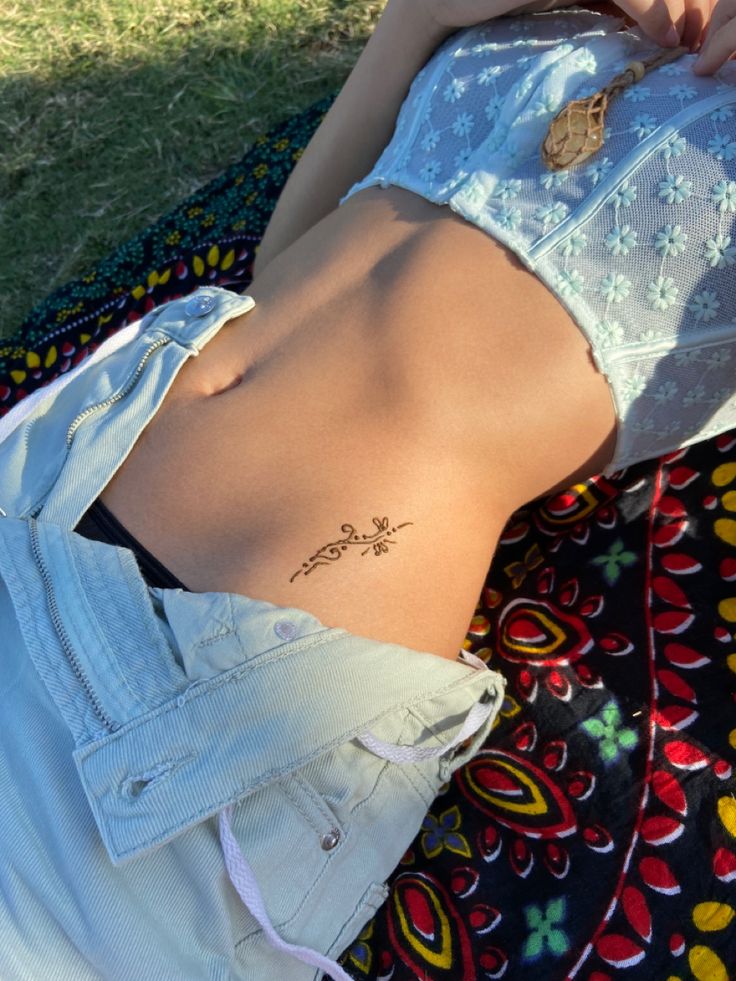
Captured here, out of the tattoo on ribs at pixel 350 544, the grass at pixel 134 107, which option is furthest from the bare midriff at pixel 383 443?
the grass at pixel 134 107

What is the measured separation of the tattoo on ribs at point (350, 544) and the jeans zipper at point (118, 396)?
15.9 inches

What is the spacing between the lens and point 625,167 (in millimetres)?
1224

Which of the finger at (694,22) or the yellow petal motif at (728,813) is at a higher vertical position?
the finger at (694,22)

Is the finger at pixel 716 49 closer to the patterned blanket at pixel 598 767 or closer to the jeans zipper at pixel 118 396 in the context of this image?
the patterned blanket at pixel 598 767

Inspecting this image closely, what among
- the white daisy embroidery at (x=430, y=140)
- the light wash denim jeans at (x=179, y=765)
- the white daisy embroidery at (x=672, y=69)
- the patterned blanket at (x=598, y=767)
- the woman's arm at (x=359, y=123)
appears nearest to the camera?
the light wash denim jeans at (x=179, y=765)

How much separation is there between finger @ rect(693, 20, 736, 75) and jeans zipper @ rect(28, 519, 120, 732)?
3.80 ft

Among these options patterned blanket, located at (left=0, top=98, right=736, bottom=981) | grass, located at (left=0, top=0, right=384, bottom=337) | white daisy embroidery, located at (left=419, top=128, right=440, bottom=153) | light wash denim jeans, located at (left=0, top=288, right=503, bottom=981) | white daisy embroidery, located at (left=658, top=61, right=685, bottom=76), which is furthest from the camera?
grass, located at (left=0, top=0, right=384, bottom=337)

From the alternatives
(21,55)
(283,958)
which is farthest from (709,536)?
(21,55)

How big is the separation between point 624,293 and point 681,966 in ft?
2.98

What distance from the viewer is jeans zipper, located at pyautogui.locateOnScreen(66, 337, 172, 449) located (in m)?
1.29

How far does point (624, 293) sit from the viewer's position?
1232 mm

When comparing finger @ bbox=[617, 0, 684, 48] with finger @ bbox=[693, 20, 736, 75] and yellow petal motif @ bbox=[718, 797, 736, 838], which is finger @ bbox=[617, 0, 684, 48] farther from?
yellow petal motif @ bbox=[718, 797, 736, 838]

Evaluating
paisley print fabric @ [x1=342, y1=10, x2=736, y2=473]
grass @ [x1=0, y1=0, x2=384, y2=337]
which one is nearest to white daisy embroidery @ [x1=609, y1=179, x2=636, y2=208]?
paisley print fabric @ [x1=342, y1=10, x2=736, y2=473]

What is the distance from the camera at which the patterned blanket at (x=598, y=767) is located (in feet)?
3.84
